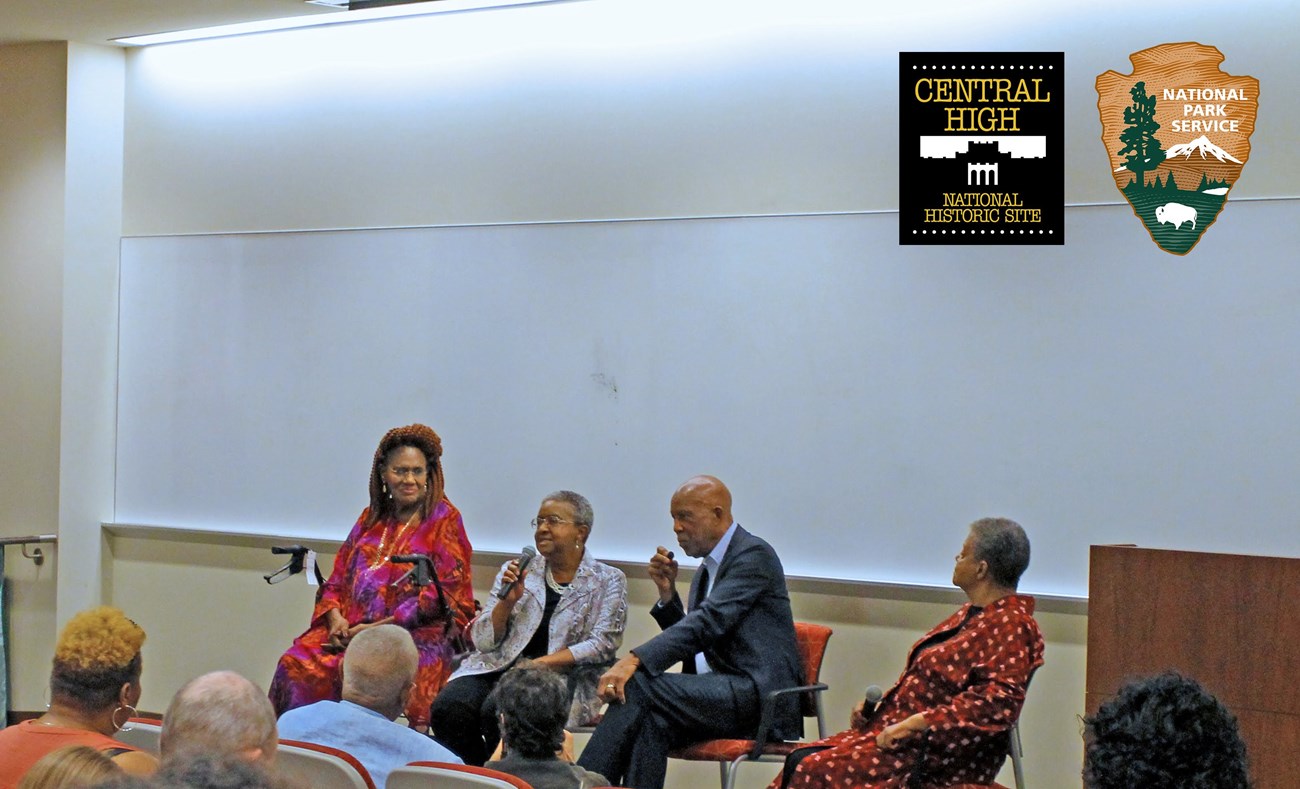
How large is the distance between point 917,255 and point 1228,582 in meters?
1.74

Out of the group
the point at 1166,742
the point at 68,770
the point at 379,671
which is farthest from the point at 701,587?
the point at 1166,742

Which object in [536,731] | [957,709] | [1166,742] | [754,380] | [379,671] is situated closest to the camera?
[1166,742]

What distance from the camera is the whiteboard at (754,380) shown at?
4.83 meters

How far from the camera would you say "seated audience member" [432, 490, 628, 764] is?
489 cm

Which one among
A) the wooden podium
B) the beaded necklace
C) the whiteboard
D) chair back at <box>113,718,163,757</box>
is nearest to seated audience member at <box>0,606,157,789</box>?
chair back at <box>113,718,163,757</box>

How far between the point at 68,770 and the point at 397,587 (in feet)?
10.2

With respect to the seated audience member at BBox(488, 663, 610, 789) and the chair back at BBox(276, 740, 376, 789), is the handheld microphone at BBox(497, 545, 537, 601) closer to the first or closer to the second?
the seated audience member at BBox(488, 663, 610, 789)

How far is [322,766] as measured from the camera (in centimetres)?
310

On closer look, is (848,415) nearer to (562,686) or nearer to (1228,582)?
(1228,582)

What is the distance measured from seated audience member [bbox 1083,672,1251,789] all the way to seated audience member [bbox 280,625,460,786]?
1.83 m

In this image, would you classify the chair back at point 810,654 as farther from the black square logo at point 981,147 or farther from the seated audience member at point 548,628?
the black square logo at point 981,147

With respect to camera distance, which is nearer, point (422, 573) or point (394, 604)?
point (422, 573)

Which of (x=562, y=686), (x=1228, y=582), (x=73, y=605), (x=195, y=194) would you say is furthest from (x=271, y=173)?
(x=1228, y=582)

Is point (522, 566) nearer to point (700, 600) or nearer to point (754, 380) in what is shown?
point (700, 600)
